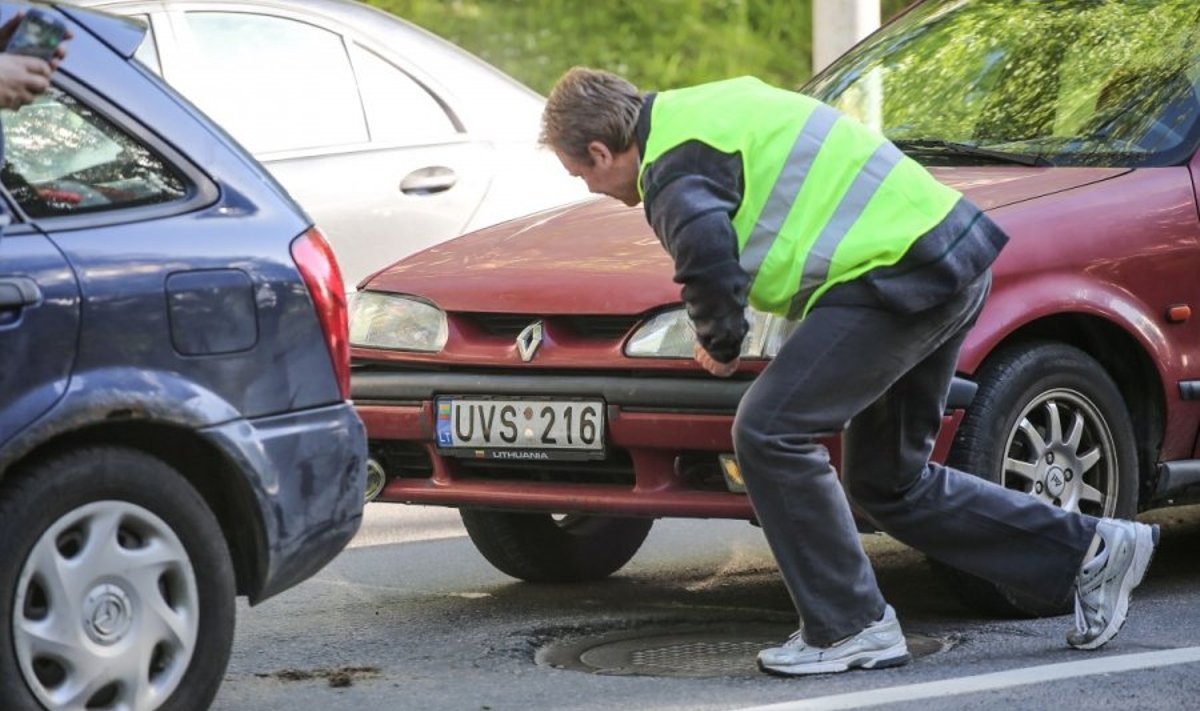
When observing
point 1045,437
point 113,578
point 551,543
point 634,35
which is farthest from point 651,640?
point 634,35

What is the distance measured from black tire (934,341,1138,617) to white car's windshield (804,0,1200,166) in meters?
0.68

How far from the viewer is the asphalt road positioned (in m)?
5.14

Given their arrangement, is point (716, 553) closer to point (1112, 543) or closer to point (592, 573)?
point (592, 573)

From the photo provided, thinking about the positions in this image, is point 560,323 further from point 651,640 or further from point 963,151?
point 963,151

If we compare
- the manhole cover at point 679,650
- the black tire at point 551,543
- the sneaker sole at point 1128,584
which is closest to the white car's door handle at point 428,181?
the black tire at point 551,543

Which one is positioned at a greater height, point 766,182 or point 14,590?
point 766,182

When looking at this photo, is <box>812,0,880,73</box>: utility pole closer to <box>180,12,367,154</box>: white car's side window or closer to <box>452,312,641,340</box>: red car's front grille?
<box>180,12,367,154</box>: white car's side window

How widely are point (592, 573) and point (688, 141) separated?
79.3 inches

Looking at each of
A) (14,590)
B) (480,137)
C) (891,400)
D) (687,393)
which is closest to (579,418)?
(687,393)

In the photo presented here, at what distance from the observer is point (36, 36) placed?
445cm

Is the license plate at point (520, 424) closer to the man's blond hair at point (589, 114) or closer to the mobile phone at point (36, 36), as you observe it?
the man's blond hair at point (589, 114)

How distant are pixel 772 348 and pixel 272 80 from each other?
3166 mm

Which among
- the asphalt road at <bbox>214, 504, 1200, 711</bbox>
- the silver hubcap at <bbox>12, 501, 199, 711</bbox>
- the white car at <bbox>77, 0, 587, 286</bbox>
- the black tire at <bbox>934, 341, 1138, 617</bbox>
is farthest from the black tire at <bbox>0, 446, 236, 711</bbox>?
the white car at <bbox>77, 0, 587, 286</bbox>

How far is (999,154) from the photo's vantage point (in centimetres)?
649
